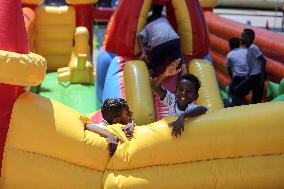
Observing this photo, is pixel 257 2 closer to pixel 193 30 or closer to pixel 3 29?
pixel 193 30

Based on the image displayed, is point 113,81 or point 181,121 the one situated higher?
point 181,121

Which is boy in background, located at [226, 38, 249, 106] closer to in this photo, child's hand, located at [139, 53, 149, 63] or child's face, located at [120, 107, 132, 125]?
child's hand, located at [139, 53, 149, 63]

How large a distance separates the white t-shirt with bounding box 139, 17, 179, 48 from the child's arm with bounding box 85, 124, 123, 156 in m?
2.04

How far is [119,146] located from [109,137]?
0.26 ft

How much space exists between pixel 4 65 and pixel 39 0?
4924 millimetres

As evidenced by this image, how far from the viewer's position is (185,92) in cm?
303

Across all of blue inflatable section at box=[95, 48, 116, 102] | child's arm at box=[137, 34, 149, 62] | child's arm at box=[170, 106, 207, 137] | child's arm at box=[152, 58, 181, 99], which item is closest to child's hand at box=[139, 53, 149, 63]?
child's arm at box=[137, 34, 149, 62]

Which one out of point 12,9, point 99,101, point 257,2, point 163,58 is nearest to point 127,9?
point 163,58

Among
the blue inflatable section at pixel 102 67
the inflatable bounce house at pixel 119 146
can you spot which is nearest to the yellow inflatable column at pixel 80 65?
the blue inflatable section at pixel 102 67

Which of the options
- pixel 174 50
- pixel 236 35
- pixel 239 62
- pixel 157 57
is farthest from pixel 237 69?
pixel 236 35

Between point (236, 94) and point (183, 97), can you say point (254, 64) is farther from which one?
point (183, 97)

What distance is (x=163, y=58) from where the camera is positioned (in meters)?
4.66

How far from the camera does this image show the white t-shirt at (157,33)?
4578 mm

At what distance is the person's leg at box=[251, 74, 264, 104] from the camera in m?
5.12
